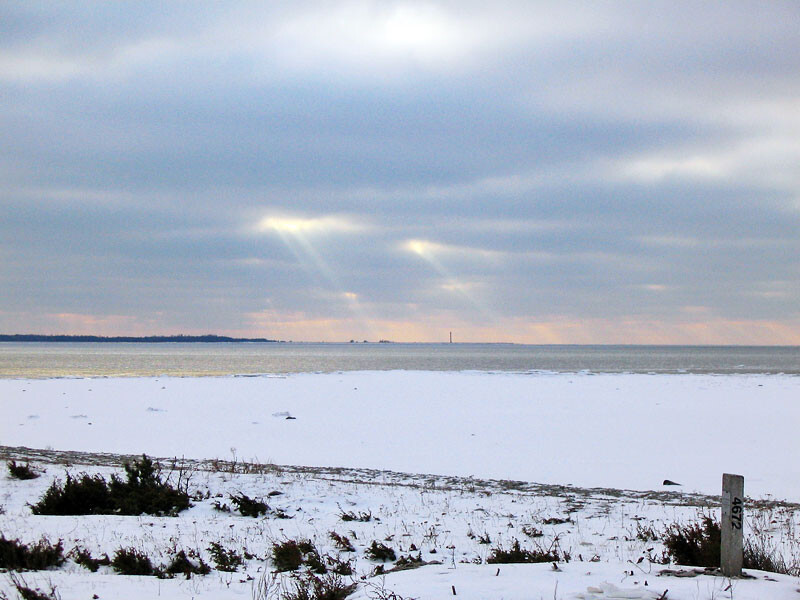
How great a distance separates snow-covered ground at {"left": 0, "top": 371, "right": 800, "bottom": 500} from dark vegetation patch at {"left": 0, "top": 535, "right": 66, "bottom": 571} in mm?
11501

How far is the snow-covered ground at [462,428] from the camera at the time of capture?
63.8ft

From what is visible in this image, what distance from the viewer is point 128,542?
955 cm

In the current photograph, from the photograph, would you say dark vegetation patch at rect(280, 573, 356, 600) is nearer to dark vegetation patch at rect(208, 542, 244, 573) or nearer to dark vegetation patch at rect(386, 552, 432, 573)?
dark vegetation patch at rect(386, 552, 432, 573)

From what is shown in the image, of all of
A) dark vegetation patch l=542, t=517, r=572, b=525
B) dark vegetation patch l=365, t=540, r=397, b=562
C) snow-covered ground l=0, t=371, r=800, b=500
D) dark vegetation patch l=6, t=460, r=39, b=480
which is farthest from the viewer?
snow-covered ground l=0, t=371, r=800, b=500

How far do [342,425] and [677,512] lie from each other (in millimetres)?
18312

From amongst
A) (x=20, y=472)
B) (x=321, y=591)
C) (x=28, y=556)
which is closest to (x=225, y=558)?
(x=28, y=556)

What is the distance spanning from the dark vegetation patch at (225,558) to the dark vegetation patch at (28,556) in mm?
1754

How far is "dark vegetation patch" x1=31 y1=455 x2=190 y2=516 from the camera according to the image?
11992 mm

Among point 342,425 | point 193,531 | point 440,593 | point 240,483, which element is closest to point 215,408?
point 342,425

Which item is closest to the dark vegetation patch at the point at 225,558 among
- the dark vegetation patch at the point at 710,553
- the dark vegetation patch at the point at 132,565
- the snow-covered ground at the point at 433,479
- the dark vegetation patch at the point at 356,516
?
the snow-covered ground at the point at 433,479

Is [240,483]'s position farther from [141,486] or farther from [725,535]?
[725,535]

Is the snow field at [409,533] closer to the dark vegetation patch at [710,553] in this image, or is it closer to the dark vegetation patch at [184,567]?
the dark vegetation patch at [184,567]

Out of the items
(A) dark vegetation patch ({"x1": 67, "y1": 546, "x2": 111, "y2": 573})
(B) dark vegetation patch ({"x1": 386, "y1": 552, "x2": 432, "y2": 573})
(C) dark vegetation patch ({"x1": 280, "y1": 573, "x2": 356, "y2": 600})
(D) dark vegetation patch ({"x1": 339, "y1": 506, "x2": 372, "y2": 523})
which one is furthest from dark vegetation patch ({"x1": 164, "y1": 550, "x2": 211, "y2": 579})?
(D) dark vegetation patch ({"x1": 339, "y1": 506, "x2": 372, "y2": 523})

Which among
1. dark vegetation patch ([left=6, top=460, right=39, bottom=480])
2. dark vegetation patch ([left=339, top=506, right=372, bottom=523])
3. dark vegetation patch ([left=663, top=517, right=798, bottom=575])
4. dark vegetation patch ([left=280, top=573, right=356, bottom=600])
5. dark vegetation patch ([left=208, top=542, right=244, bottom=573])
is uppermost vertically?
dark vegetation patch ([left=663, top=517, right=798, bottom=575])
